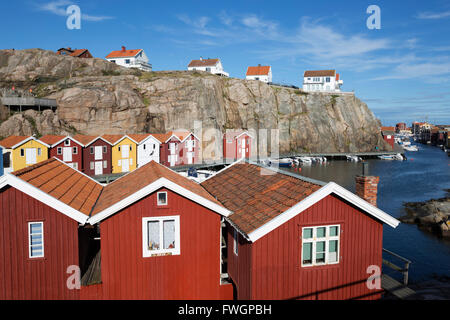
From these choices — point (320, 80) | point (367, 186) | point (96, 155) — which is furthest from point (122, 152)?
point (320, 80)

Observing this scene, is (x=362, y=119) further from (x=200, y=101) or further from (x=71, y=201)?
(x=71, y=201)

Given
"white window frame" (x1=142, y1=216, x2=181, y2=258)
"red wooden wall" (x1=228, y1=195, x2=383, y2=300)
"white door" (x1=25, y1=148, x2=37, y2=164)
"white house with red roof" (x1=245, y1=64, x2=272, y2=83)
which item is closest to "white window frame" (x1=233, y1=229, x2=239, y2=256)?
"red wooden wall" (x1=228, y1=195, x2=383, y2=300)

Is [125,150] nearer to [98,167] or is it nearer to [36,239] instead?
[98,167]

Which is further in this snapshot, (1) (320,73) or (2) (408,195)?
(1) (320,73)

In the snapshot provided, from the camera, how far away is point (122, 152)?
56.0 m

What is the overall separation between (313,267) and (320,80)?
127459mm

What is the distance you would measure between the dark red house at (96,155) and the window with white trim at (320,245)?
153ft

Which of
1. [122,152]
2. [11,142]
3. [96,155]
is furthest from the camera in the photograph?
[122,152]

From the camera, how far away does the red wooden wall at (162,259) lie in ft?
38.6

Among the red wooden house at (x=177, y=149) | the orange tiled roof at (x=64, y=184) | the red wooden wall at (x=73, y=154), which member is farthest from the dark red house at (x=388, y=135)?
the orange tiled roof at (x=64, y=184)

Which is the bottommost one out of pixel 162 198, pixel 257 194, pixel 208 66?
pixel 257 194

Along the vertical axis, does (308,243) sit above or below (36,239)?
below

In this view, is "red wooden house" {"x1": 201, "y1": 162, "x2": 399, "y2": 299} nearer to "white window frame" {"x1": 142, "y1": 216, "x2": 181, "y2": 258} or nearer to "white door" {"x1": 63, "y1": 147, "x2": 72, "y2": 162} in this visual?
"white window frame" {"x1": 142, "y1": 216, "x2": 181, "y2": 258}

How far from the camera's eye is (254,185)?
14.8 meters
